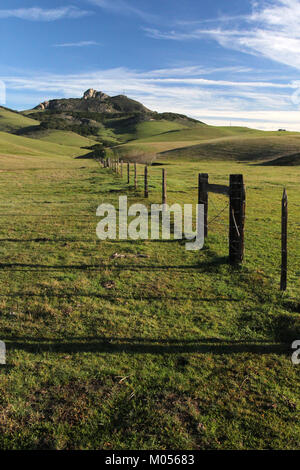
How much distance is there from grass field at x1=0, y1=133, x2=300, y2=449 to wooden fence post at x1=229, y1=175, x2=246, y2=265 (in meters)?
0.43

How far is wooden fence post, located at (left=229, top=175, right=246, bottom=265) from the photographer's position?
869 centimetres

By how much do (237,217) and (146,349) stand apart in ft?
16.1

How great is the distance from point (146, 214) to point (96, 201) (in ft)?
17.0

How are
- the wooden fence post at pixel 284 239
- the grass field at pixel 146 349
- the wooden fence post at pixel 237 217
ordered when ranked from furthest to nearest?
the wooden fence post at pixel 237 217 < the wooden fence post at pixel 284 239 < the grass field at pixel 146 349

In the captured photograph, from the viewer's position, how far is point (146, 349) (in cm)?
539

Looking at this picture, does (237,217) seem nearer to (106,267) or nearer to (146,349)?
(106,267)

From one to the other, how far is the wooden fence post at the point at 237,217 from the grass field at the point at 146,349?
0.43 meters

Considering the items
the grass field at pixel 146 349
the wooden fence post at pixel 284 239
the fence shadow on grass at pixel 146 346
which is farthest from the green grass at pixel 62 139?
the fence shadow on grass at pixel 146 346

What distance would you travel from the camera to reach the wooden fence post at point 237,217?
8.69 metres

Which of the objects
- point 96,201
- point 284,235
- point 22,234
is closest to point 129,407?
point 284,235

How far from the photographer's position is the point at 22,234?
492 inches

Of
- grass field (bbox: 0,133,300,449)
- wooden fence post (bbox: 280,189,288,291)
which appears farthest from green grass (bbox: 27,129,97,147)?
wooden fence post (bbox: 280,189,288,291)

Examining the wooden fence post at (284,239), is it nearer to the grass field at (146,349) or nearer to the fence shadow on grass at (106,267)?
the grass field at (146,349)

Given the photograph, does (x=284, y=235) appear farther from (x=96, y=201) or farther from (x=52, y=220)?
(x=96, y=201)
